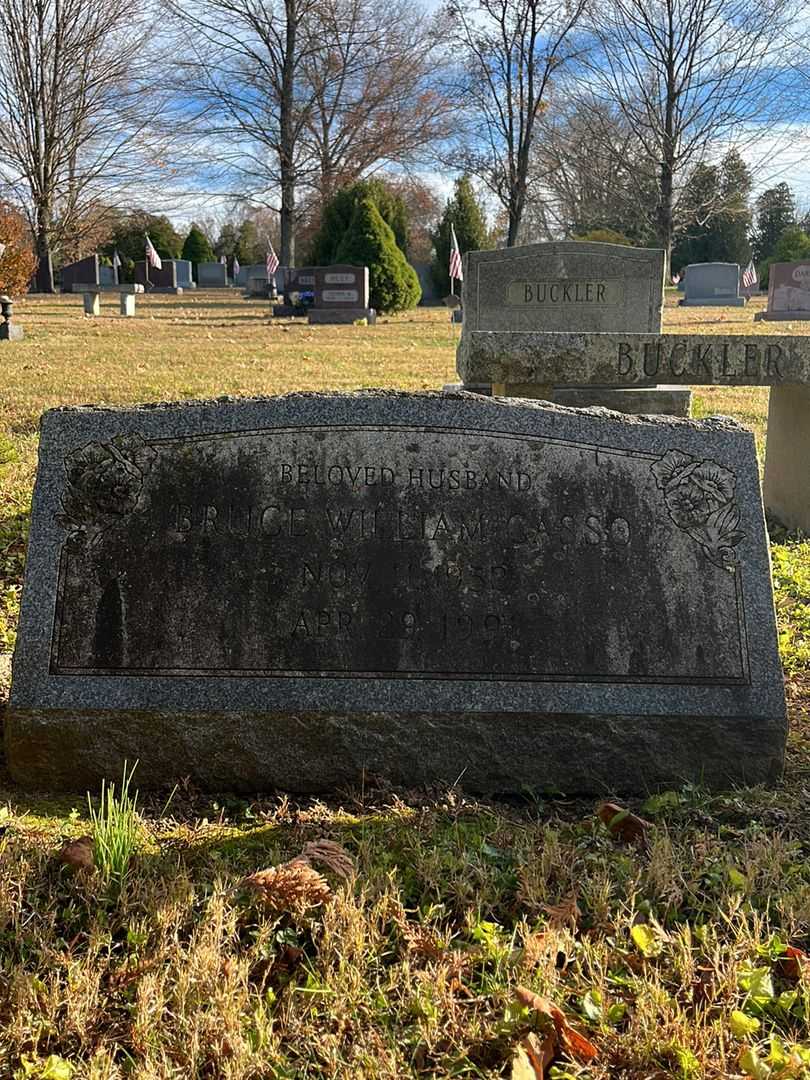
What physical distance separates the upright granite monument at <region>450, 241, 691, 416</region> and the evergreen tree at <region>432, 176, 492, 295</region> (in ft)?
87.5

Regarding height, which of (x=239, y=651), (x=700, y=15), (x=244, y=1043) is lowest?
(x=244, y=1043)

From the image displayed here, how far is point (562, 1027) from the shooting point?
5.81 feet

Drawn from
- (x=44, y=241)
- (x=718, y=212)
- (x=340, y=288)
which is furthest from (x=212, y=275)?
(x=718, y=212)

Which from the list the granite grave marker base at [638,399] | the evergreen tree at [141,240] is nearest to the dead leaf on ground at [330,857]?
the granite grave marker base at [638,399]

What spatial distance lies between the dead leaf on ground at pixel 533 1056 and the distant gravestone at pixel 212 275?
50812 millimetres

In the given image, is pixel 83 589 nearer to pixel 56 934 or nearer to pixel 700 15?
pixel 56 934

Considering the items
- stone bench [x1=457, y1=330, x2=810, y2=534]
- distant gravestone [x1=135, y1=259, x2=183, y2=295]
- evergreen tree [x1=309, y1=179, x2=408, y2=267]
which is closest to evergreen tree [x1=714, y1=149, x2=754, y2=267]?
evergreen tree [x1=309, y1=179, x2=408, y2=267]

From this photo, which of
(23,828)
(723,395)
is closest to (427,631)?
(23,828)

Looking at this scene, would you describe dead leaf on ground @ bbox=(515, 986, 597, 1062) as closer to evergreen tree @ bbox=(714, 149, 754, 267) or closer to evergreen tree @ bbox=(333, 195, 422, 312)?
evergreen tree @ bbox=(333, 195, 422, 312)

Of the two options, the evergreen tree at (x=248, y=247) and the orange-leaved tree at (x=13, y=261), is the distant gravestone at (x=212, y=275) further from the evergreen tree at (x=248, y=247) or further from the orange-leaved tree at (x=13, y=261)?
the orange-leaved tree at (x=13, y=261)

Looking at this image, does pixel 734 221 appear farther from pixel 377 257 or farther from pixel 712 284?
pixel 377 257

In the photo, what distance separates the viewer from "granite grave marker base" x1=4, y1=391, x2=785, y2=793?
2.77m

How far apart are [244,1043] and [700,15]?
34.9m

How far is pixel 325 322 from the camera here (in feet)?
83.4
